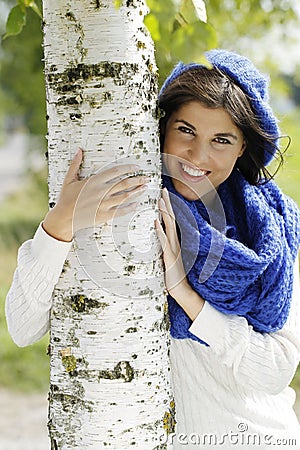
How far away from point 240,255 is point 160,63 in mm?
4846

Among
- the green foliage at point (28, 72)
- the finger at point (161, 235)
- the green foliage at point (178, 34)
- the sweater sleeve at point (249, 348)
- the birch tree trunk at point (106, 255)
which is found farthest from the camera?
the green foliage at point (28, 72)

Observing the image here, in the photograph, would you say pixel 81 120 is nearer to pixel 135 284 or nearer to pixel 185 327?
pixel 135 284

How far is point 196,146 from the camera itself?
69.4 inches

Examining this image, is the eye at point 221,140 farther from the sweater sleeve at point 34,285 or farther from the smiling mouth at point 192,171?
the sweater sleeve at point 34,285

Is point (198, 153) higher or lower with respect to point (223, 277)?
higher

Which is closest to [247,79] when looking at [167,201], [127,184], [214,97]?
[214,97]

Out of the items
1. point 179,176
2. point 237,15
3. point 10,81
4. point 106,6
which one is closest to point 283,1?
point 237,15

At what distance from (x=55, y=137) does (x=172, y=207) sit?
1.26 feet

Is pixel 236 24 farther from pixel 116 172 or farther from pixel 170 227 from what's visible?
pixel 116 172

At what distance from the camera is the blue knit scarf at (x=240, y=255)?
1.77 metres

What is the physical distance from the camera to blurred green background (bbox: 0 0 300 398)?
1017 mm

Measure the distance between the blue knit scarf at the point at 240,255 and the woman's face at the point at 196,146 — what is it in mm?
35

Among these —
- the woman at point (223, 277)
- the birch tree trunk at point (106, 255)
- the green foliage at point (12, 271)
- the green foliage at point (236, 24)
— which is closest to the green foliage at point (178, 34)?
the birch tree trunk at point (106, 255)

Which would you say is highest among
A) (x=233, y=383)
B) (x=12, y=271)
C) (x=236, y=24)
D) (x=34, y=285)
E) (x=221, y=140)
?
(x=236, y=24)
